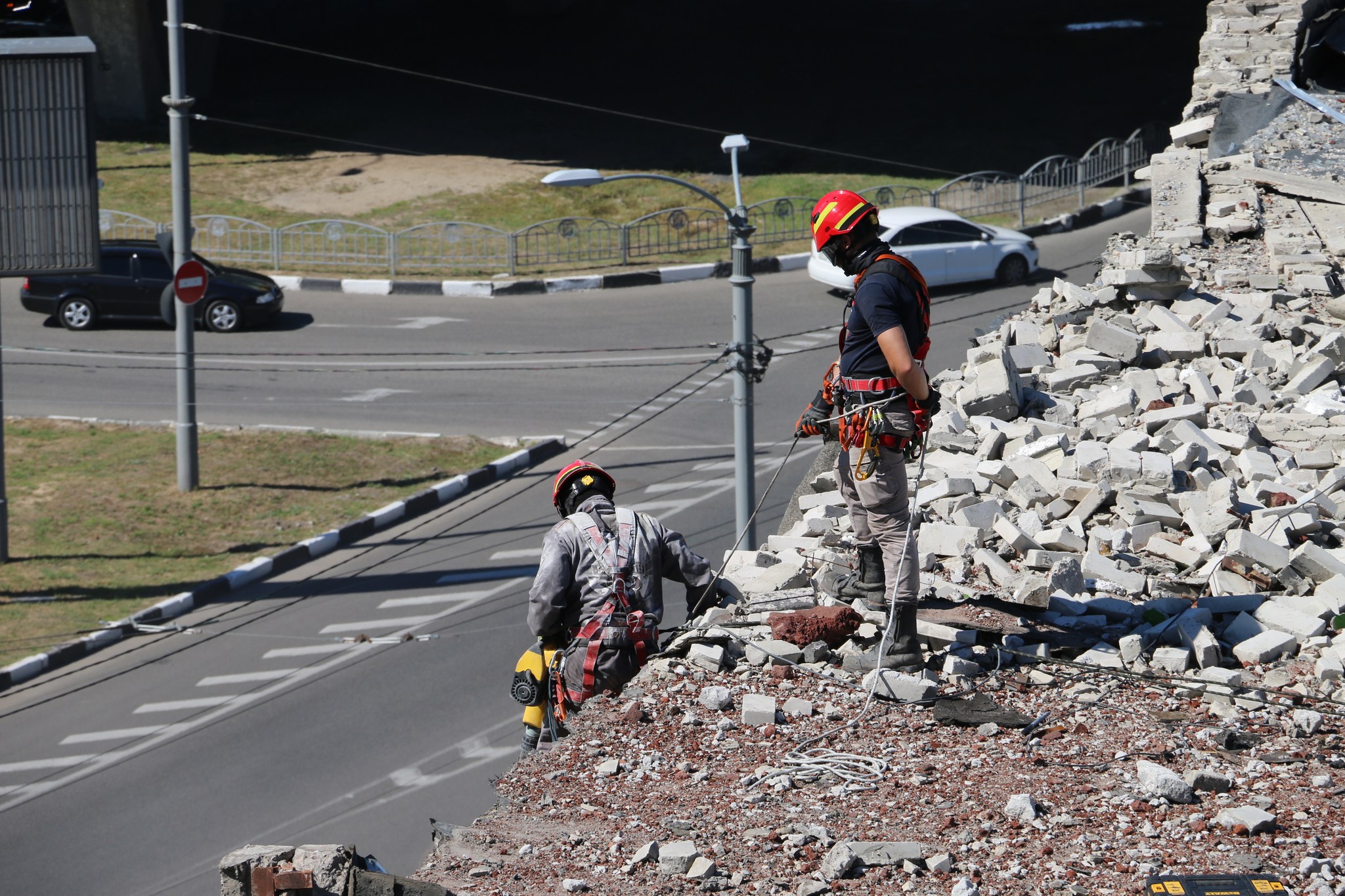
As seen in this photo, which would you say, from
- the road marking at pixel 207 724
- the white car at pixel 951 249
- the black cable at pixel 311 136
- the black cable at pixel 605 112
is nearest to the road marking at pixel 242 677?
the road marking at pixel 207 724

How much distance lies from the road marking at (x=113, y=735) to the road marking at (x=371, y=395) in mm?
8169

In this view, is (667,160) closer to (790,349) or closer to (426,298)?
(426,298)

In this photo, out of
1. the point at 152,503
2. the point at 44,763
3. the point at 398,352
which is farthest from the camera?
the point at 398,352

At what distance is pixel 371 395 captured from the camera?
19.4 metres

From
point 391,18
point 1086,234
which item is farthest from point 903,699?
point 391,18

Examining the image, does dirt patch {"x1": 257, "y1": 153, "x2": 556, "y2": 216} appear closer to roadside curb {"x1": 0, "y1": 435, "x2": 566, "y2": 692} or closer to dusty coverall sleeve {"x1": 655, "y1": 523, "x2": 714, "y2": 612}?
roadside curb {"x1": 0, "y1": 435, "x2": 566, "y2": 692}

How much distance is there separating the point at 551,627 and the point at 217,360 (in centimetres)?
1602

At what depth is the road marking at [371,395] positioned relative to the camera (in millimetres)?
19203

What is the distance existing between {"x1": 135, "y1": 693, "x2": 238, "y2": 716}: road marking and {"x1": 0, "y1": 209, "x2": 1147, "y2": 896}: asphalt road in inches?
1.0

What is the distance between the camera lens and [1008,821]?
16.0 feet

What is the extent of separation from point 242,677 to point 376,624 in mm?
1394

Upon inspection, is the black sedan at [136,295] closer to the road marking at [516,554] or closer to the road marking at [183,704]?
the road marking at [516,554]

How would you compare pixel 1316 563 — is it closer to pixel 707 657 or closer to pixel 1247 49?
pixel 707 657

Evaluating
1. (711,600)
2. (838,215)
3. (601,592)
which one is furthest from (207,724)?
(838,215)
